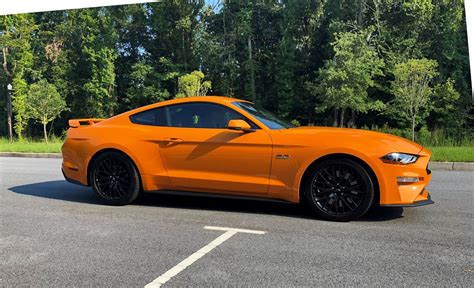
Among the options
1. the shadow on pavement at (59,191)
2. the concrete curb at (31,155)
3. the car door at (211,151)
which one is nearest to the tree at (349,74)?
the concrete curb at (31,155)

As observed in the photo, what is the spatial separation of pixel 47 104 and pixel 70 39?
56.6ft

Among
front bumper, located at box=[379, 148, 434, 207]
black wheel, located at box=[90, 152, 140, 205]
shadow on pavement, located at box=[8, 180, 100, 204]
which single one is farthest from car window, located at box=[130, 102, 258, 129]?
front bumper, located at box=[379, 148, 434, 207]

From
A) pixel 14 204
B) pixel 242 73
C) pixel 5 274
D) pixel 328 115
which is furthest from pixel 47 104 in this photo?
pixel 5 274

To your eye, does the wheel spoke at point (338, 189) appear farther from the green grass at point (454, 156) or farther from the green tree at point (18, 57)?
the green tree at point (18, 57)

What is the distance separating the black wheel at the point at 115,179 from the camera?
5566 mm

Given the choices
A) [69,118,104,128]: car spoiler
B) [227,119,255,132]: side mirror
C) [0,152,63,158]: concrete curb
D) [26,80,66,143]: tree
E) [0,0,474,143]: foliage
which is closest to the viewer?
[227,119,255,132]: side mirror

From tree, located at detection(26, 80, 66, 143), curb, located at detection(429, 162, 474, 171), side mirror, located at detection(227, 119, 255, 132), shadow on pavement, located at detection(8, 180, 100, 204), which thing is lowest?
curb, located at detection(429, 162, 474, 171)

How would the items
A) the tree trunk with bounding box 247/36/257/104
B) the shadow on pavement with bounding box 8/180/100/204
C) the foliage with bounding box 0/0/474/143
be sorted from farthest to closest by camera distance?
the tree trunk with bounding box 247/36/257/104 < the foliage with bounding box 0/0/474/143 < the shadow on pavement with bounding box 8/180/100/204

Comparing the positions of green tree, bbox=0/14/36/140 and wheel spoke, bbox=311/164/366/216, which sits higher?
green tree, bbox=0/14/36/140

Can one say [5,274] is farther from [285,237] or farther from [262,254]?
[285,237]

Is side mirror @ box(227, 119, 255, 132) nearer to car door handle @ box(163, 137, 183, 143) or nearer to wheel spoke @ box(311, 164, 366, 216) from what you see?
car door handle @ box(163, 137, 183, 143)

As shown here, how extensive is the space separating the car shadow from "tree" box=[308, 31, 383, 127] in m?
20.6

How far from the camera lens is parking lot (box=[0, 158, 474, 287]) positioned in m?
3.24

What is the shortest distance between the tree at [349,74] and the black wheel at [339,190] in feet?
Answer: 70.2
